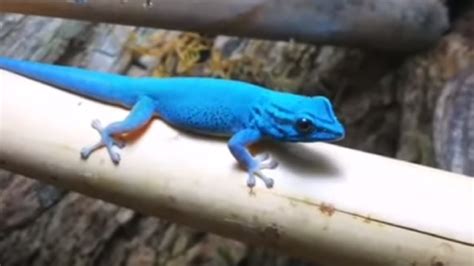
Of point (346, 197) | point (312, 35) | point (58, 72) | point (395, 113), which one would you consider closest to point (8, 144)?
point (58, 72)

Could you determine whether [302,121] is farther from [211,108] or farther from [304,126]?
[211,108]

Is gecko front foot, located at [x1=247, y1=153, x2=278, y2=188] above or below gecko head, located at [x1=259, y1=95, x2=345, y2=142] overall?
below

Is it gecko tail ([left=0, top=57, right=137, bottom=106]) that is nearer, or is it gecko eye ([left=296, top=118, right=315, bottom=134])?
gecko eye ([left=296, top=118, right=315, bottom=134])

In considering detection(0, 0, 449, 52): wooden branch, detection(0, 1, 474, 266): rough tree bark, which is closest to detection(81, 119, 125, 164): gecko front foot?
detection(0, 0, 449, 52): wooden branch

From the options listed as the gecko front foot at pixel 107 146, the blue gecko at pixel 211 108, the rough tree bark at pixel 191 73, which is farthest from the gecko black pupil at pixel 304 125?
the rough tree bark at pixel 191 73

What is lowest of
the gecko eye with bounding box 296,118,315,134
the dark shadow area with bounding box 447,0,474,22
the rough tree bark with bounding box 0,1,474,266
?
the gecko eye with bounding box 296,118,315,134

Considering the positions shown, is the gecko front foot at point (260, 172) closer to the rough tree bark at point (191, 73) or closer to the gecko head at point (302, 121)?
the gecko head at point (302, 121)

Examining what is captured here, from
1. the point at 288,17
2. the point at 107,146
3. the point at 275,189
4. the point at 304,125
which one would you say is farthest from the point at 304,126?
the point at 288,17

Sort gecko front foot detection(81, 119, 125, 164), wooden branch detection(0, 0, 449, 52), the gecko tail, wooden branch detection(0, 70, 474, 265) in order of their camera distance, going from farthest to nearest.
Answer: wooden branch detection(0, 0, 449, 52) < the gecko tail < gecko front foot detection(81, 119, 125, 164) < wooden branch detection(0, 70, 474, 265)

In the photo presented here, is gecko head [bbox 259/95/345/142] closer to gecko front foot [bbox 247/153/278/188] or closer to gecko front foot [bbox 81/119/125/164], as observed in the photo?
gecko front foot [bbox 247/153/278/188]
